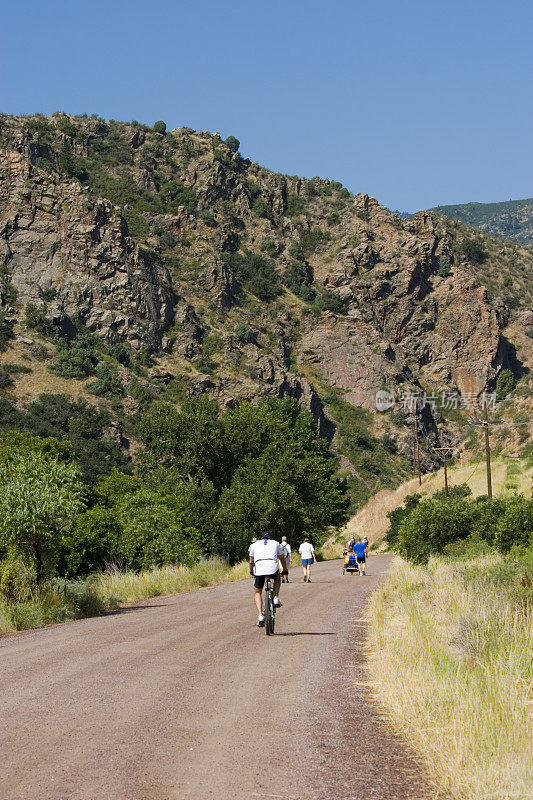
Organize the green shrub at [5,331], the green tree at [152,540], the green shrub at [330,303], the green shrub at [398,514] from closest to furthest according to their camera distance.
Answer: the green tree at [152,540]
the green shrub at [398,514]
the green shrub at [5,331]
the green shrub at [330,303]

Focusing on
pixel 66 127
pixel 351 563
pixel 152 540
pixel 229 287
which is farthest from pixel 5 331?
pixel 351 563

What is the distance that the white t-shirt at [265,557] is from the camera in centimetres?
1509

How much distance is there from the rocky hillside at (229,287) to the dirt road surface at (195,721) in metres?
69.8

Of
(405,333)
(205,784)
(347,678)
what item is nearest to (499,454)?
(405,333)

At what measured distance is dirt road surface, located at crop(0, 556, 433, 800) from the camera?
6.00 m

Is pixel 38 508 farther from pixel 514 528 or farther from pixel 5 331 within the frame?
pixel 5 331

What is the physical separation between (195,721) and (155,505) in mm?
29875

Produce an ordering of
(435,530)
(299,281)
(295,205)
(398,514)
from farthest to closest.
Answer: (295,205) < (299,281) < (398,514) < (435,530)

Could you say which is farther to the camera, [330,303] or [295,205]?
[295,205]

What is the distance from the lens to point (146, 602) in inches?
932

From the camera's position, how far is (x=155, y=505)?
123 ft

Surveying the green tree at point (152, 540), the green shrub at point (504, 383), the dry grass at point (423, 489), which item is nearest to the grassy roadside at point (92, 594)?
the green tree at point (152, 540)

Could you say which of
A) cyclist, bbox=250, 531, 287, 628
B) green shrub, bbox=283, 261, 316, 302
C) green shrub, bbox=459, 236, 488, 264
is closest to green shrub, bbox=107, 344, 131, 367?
green shrub, bbox=283, 261, 316, 302

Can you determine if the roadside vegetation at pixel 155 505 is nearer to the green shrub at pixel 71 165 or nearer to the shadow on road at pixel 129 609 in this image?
the shadow on road at pixel 129 609
